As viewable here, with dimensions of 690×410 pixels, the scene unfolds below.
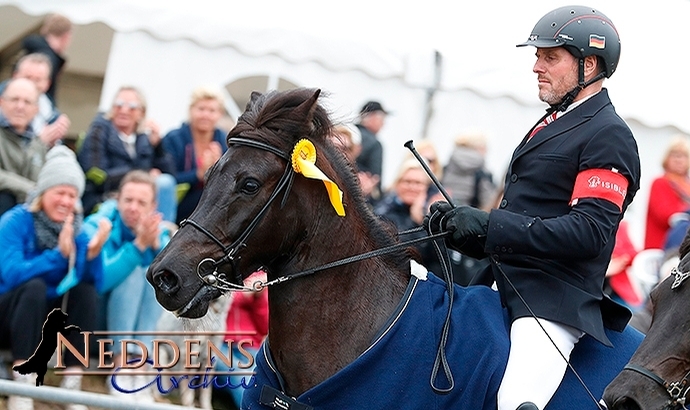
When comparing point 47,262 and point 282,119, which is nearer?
point 282,119

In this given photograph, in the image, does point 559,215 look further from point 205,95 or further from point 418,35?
point 418,35

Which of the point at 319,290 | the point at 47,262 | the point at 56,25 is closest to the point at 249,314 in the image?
the point at 47,262

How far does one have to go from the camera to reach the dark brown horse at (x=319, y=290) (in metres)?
4.76

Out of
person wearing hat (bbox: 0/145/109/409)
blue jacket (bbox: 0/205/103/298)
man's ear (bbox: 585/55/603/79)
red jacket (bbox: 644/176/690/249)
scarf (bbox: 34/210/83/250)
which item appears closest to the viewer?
man's ear (bbox: 585/55/603/79)

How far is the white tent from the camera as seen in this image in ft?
37.8

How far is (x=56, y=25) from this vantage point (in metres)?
10.5

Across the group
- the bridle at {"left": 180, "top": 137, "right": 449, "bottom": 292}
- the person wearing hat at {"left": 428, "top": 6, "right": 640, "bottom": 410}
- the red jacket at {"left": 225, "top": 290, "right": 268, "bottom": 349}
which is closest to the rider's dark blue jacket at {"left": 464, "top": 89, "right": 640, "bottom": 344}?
the person wearing hat at {"left": 428, "top": 6, "right": 640, "bottom": 410}

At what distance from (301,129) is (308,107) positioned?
0.10 metres

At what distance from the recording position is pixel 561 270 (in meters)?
5.04

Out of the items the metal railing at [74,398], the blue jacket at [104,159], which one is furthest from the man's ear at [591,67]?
the blue jacket at [104,159]

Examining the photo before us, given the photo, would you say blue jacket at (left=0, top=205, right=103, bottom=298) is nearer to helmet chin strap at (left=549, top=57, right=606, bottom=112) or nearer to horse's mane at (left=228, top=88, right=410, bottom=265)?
horse's mane at (left=228, top=88, right=410, bottom=265)

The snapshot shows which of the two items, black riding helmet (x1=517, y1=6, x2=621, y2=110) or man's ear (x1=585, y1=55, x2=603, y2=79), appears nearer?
black riding helmet (x1=517, y1=6, x2=621, y2=110)

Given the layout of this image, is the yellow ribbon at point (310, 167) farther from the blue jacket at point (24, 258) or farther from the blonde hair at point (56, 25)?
the blonde hair at point (56, 25)

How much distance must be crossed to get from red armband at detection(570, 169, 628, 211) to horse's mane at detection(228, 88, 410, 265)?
93cm
